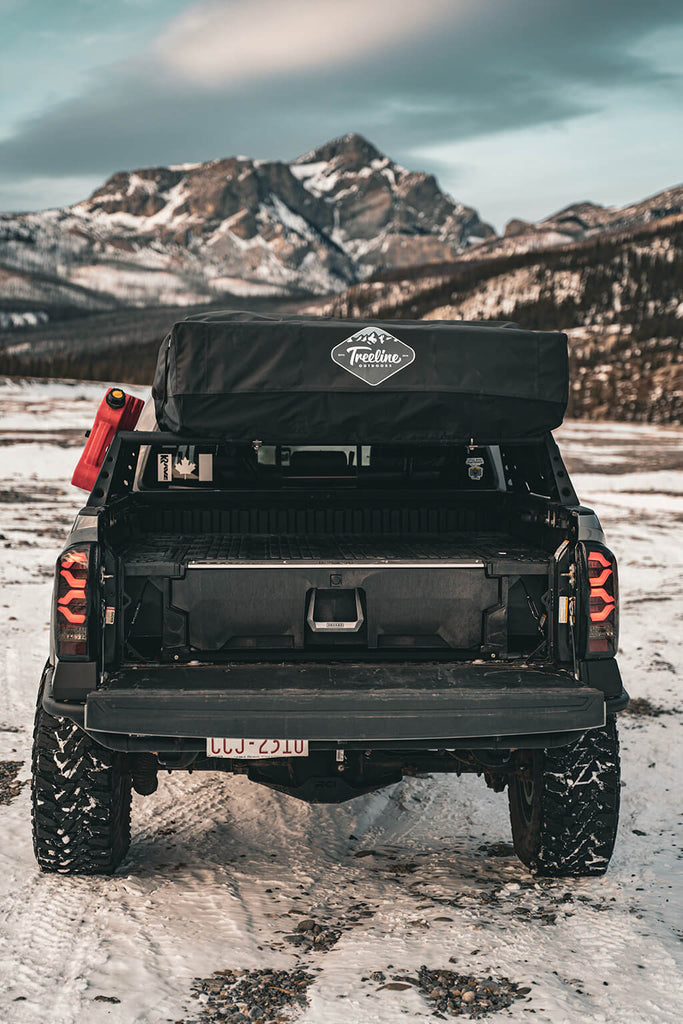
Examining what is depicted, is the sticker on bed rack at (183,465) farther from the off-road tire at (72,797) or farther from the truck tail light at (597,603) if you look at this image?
the truck tail light at (597,603)

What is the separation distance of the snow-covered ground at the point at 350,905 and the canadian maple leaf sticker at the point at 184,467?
71.9 inches

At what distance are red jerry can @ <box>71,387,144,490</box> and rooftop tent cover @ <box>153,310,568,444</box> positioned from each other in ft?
2.85

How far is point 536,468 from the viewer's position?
519 cm

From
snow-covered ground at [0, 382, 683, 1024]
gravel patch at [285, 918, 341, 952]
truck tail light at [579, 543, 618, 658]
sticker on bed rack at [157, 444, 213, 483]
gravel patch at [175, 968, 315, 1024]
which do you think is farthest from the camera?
sticker on bed rack at [157, 444, 213, 483]

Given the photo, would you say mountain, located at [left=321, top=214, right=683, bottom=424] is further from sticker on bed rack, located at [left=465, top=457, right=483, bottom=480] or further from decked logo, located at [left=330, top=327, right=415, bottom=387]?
decked logo, located at [left=330, top=327, right=415, bottom=387]

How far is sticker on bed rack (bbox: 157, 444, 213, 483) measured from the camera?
218 inches

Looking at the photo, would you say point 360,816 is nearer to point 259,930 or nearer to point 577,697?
point 259,930

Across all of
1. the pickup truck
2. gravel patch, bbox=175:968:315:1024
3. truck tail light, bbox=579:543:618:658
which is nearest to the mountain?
the pickup truck

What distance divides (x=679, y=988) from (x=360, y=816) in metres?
2.28

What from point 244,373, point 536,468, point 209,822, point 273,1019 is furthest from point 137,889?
point 536,468

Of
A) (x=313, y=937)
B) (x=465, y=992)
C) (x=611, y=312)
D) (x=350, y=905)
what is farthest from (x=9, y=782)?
(x=611, y=312)

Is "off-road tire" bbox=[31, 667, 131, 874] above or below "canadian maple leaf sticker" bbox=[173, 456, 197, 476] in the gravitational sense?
below

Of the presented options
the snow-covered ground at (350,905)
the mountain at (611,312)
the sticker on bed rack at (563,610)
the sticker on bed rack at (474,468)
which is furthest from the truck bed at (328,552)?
the mountain at (611,312)

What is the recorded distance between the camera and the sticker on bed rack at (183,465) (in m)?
5.53
